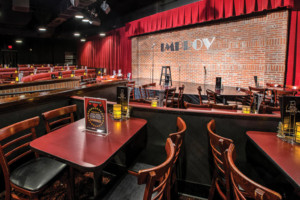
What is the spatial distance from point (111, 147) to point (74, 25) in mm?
12607

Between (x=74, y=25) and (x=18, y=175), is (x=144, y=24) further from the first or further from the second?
(x=18, y=175)

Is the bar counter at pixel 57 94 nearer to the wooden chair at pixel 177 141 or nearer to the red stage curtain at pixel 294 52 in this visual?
the wooden chair at pixel 177 141

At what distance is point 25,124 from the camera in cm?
165

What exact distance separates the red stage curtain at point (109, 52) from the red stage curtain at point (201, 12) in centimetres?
156

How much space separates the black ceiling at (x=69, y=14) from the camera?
782cm

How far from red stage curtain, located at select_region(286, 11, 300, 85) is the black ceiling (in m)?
3.51

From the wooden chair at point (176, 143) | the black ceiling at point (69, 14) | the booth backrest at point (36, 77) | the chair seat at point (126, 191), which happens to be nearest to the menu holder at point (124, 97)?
the wooden chair at point (176, 143)

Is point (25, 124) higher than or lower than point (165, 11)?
lower

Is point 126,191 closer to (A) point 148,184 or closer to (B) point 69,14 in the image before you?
(A) point 148,184

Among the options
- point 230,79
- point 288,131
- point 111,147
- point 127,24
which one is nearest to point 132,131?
point 111,147

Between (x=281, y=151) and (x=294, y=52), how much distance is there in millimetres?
5146

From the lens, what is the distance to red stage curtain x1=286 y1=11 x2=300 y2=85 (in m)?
4.95

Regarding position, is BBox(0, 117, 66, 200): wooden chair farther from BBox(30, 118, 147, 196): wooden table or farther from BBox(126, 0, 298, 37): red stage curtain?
BBox(126, 0, 298, 37): red stage curtain

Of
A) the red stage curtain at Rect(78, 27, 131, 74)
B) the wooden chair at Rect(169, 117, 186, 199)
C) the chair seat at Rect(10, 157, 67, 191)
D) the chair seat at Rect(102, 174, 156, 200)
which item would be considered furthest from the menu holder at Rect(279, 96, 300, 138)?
the red stage curtain at Rect(78, 27, 131, 74)
